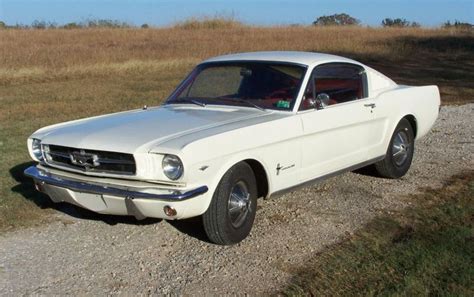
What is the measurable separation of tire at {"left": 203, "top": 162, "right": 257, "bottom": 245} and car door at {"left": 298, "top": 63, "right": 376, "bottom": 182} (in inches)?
26.7

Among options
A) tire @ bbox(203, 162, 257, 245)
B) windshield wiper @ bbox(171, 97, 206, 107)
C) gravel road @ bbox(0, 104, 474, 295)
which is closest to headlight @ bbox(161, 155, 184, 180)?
tire @ bbox(203, 162, 257, 245)

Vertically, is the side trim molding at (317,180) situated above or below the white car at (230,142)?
below

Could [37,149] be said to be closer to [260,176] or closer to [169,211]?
A: [169,211]

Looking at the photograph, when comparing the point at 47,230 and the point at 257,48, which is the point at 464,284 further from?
the point at 257,48

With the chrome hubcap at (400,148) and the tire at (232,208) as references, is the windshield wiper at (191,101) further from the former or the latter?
the chrome hubcap at (400,148)

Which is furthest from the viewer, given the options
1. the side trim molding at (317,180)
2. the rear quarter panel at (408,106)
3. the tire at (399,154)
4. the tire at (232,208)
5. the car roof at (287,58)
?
the tire at (399,154)

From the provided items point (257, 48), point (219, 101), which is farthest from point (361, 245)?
point (257, 48)

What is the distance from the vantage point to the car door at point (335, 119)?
5.40 meters

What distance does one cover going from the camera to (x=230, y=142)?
459 centimetres

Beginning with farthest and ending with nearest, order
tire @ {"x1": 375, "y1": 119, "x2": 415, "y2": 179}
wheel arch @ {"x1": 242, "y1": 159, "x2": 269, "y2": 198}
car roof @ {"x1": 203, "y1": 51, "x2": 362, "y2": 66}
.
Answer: tire @ {"x1": 375, "y1": 119, "x2": 415, "y2": 179}, car roof @ {"x1": 203, "y1": 51, "x2": 362, "y2": 66}, wheel arch @ {"x1": 242, "y1": 159, "x2": 269, "y2": 198}

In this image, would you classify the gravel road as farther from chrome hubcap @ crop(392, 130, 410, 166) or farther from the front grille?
the front grille

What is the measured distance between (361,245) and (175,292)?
1.50 m

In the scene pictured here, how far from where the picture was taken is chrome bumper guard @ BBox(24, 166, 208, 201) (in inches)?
168

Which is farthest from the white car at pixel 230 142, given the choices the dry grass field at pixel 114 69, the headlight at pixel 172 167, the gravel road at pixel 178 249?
the dry grass field at pixel 114 69
